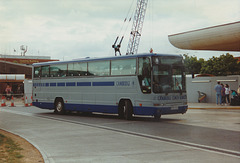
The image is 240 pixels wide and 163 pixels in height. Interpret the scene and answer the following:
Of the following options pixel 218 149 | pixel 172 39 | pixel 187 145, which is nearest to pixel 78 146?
pixel 187 145

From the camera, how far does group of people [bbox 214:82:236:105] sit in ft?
93.4

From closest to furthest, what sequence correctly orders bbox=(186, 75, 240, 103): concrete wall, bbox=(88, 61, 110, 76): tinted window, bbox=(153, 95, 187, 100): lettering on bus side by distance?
bbox=(153, 95, 187, 100): lettering on bus side
bbox=(88, 61, 110, 76): tinted window
bbox=(186, 75, 240, 103): concrete wall

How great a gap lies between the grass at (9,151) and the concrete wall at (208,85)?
942 inches

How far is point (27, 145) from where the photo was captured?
980 centimetres

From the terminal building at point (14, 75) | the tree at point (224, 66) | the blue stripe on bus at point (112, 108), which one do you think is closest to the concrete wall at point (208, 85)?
the blue stripe on bus at point (112, 108)

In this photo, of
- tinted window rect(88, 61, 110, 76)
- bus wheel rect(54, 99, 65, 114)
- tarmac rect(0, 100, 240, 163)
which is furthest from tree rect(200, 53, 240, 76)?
tarmac rect(0, 100, 240, 163)

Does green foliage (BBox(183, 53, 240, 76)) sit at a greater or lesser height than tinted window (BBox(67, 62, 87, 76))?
greater

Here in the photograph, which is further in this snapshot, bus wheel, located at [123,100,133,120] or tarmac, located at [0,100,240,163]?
bus wheel, located at [123,100,133,120]

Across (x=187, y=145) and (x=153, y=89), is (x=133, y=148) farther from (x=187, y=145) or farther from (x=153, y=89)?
(x=153, y=89)

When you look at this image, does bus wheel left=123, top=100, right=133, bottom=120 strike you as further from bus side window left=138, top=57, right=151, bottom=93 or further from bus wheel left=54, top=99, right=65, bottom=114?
bus wheel left=54, top=99, right=65, bottom=114

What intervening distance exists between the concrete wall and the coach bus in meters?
15.0

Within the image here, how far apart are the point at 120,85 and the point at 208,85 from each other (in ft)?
56.3

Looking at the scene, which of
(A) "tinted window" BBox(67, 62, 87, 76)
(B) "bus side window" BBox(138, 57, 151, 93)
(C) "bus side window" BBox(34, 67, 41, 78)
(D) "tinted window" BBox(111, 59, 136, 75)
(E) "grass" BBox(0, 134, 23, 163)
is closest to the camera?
(E) "grass" BBox(0, 134, 23, 163)

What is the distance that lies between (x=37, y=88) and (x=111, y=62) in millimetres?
6845
